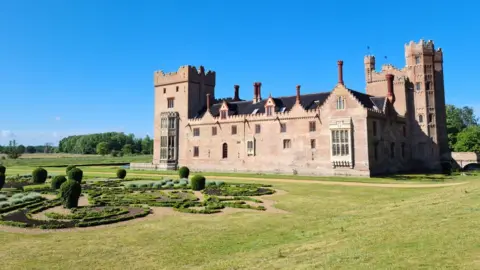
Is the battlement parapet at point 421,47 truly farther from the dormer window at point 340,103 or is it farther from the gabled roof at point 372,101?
the dormer window at point 340,103

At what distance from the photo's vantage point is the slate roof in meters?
45.7

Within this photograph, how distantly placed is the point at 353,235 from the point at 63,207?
16906mm

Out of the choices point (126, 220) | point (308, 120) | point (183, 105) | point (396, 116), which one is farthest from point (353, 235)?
point (183, 105)

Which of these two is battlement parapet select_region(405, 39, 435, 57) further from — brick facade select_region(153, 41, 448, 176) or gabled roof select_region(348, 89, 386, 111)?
gabled roof select_region(348, 89, 386, 111)

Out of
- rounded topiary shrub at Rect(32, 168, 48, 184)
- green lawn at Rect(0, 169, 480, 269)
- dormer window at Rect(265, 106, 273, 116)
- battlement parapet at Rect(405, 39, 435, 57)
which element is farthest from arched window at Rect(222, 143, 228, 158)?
green lawn at Rect(0, 169, 480, 269)

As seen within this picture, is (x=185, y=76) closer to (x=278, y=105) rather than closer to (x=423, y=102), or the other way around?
(x=278, y=105)

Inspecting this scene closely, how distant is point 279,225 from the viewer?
15031 mm

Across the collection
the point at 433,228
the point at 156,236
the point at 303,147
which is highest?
the point at 303,147

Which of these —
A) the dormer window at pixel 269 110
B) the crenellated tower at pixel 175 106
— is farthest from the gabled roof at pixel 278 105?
the crenellated tower at pixel 175 106

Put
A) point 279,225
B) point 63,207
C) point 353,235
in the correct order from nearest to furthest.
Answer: point 353,235, point 279,225, point 63,207

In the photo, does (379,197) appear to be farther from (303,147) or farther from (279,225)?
(303,147)

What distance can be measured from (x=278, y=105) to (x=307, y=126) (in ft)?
21.7

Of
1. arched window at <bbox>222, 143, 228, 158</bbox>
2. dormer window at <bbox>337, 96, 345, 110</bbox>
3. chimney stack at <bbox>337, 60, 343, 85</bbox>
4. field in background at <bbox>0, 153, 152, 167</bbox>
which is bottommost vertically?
field in background at <bbox>0, 153, 152, 167</bbox>

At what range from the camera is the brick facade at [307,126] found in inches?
1646
